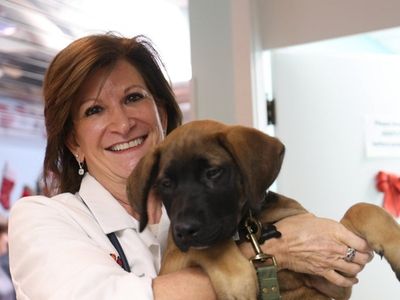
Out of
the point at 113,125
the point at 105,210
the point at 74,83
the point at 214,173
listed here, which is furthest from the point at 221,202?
the point at 74,83

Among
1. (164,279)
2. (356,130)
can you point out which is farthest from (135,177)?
(356,130)

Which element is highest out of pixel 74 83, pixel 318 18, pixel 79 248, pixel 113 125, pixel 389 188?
pixel 318 18

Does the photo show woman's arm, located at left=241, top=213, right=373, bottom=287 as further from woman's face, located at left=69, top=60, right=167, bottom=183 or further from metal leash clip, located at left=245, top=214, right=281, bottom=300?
woman's face, located at left=69, top=60, right=167, bottom=183

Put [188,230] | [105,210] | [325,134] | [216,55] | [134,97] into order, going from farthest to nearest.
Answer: [216,55] < [325,134] < [134,97] < [105,210] < [188,230]

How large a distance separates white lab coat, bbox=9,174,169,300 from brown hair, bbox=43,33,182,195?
22cm

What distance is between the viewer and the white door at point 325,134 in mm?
2578

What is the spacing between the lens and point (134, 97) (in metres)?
1.94

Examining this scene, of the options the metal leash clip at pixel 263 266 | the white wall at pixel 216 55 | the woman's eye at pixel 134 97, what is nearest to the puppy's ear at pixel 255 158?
the metal leash clip at pixel 263 266

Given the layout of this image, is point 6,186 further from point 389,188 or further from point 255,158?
point 389,188

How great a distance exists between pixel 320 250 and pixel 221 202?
0.30 metres

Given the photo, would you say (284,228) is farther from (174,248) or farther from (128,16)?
(128,16)

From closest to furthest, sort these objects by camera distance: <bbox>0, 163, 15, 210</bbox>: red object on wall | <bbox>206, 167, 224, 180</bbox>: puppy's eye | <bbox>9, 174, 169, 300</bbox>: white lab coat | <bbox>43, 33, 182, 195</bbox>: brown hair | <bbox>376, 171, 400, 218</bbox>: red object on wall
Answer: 1. <bbox>9, 174, 169, 300</bbox>: white lab coat
2. <bbox>206, 167, 224, 180</bbox>: puppy's eye
3. <bbox>43, 33, 182, 195</bbox>: brown hair
4. <bbox>0, 163, 15, 210</bbox>: red object on wall
5. <bbox>376, 171, 400, 218</bbox>: red object on wall

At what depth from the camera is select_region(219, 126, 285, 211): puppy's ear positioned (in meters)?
1.34

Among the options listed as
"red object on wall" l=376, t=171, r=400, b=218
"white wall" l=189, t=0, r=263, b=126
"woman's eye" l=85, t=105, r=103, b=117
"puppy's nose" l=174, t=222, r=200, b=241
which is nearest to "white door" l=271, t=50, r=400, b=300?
"red object on wall" l=376, t=171, r=400, b=218
